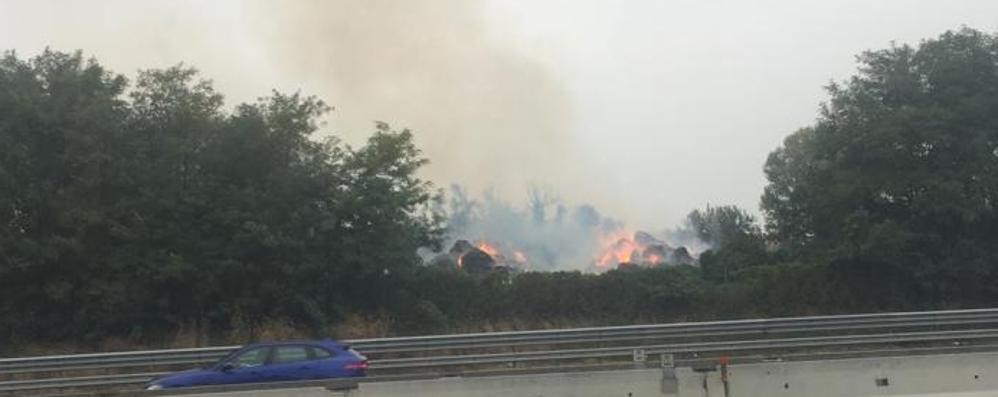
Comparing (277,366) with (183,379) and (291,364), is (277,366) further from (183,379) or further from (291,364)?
(183,379)

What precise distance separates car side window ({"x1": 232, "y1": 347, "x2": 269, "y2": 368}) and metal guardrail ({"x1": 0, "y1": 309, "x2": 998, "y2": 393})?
2384mm

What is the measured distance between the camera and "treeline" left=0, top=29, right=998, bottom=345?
82.7ft

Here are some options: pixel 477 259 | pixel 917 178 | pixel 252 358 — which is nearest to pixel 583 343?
pixel 252 358

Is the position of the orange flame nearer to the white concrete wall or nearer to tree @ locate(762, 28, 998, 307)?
tree @ locate(762, 28, 998, 307)

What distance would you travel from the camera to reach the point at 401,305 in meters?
27.8

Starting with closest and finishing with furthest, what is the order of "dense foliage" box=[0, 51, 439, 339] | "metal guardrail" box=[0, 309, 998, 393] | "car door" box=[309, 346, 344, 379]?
"car door" box=[309, 346, 344, 379]
"metal guardrail" box=[0, 309, 998, 393]
"dense foliage" box=[0, 51, 439, 339]

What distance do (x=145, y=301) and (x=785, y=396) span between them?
20374mm

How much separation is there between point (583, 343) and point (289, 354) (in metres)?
7.40

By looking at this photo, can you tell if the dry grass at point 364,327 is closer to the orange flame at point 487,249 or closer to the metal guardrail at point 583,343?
the metal guardrail at point 583,343

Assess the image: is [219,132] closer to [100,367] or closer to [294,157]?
[294,157]

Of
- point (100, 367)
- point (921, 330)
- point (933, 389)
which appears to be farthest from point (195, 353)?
point (921, 330)

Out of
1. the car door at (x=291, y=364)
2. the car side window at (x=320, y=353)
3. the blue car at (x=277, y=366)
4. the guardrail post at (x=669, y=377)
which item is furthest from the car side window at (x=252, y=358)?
the guardrail post at (x=669, y=377)

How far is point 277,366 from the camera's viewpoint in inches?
579

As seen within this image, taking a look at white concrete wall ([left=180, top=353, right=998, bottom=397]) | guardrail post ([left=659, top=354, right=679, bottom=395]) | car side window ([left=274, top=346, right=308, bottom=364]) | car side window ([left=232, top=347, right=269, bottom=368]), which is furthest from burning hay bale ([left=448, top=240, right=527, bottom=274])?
guardrail post ([left=659, top=354, right=679, bottom=395])
